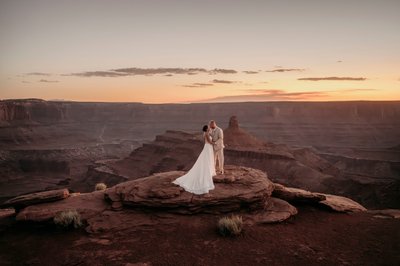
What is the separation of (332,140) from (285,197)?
318 ft

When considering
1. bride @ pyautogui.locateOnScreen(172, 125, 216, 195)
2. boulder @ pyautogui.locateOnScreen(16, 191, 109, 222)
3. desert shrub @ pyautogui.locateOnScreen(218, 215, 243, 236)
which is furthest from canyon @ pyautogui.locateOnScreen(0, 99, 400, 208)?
boulder @ pyautogui.locateOnScreen(16, 191, 109, 222)

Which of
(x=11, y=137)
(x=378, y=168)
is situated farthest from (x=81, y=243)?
(x=11, y=137)

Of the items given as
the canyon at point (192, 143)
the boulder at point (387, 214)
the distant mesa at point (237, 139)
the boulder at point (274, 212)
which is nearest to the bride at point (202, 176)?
the boulder at point (274, 212)

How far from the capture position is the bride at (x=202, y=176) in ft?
42.0

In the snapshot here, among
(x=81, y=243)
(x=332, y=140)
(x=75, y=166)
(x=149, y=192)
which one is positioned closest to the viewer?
(x=81, y=243)

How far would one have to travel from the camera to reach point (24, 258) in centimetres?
1004

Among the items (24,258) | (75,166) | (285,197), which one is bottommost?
(75,166)

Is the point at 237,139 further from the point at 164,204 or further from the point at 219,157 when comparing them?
the point at 164,204

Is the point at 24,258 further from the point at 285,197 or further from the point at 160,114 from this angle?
the point at 160,114

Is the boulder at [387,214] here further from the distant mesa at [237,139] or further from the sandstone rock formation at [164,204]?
the distant mesa at [237,139]

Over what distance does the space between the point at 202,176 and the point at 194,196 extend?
99 cm

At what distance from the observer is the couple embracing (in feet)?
42.3

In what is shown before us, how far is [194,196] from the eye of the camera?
1244cm

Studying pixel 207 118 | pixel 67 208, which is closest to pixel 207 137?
pixel 67 208
